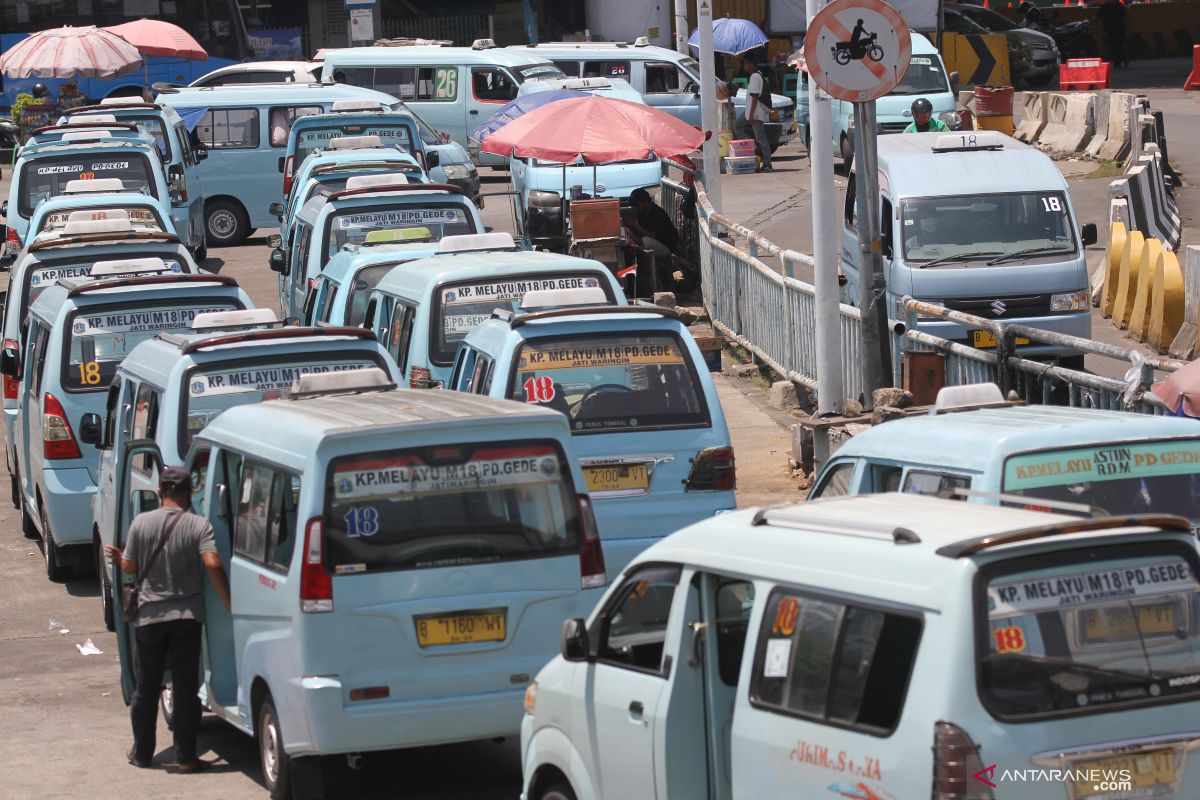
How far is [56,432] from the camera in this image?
42.6ft

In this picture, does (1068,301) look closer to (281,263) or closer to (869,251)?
(869,251)

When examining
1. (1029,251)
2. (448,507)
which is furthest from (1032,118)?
(448,507)

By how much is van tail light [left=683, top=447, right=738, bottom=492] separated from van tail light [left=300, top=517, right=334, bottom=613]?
3360 millimetres

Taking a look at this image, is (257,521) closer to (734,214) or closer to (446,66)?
(734,214)

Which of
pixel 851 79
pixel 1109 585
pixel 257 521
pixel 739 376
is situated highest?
pixel 851 79

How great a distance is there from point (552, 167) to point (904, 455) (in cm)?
1795

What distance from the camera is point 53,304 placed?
45.4ft

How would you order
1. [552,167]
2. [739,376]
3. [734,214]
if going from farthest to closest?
1. [734,214]
2. [552,167]
3. [739,376]

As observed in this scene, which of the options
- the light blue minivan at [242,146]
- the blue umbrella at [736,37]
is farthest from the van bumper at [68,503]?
the blue umbrella at [736,37]

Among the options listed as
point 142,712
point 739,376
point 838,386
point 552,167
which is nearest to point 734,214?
point 552,167

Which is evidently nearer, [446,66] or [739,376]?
[739,376]

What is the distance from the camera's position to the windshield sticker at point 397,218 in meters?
17.7

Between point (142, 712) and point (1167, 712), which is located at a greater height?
point (1167, 712)

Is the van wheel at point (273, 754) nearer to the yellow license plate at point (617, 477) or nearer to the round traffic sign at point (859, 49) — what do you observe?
the yellow license plate at point (617, 477)
